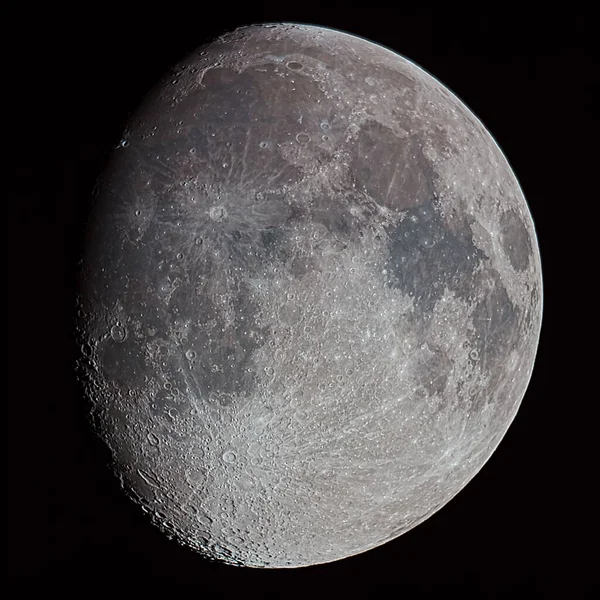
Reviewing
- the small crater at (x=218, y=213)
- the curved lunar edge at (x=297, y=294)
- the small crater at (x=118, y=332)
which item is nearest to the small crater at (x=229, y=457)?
the curved lunar edge at (x=297, y=294)

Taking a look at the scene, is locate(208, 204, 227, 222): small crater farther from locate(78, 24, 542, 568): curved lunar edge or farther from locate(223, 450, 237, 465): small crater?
locate(223, 450, 237, 465): small crater

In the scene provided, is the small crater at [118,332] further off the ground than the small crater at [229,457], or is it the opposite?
the small crater at [118,332]

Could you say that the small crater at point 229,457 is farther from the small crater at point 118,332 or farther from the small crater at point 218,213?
the small crater at point 218,213

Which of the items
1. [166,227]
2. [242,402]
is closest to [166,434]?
[242,402]

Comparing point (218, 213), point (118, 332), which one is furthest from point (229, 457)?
point (218, 213)

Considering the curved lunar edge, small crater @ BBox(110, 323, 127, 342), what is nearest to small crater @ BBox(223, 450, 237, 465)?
the curved lunar edge

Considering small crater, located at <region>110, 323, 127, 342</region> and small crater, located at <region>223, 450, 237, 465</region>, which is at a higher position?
small crater, located at <region>110, 323, 127, 342</region>

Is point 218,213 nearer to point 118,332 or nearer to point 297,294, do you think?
point 297,294

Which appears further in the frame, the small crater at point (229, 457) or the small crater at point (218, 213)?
the small crater at point (229, 457)
